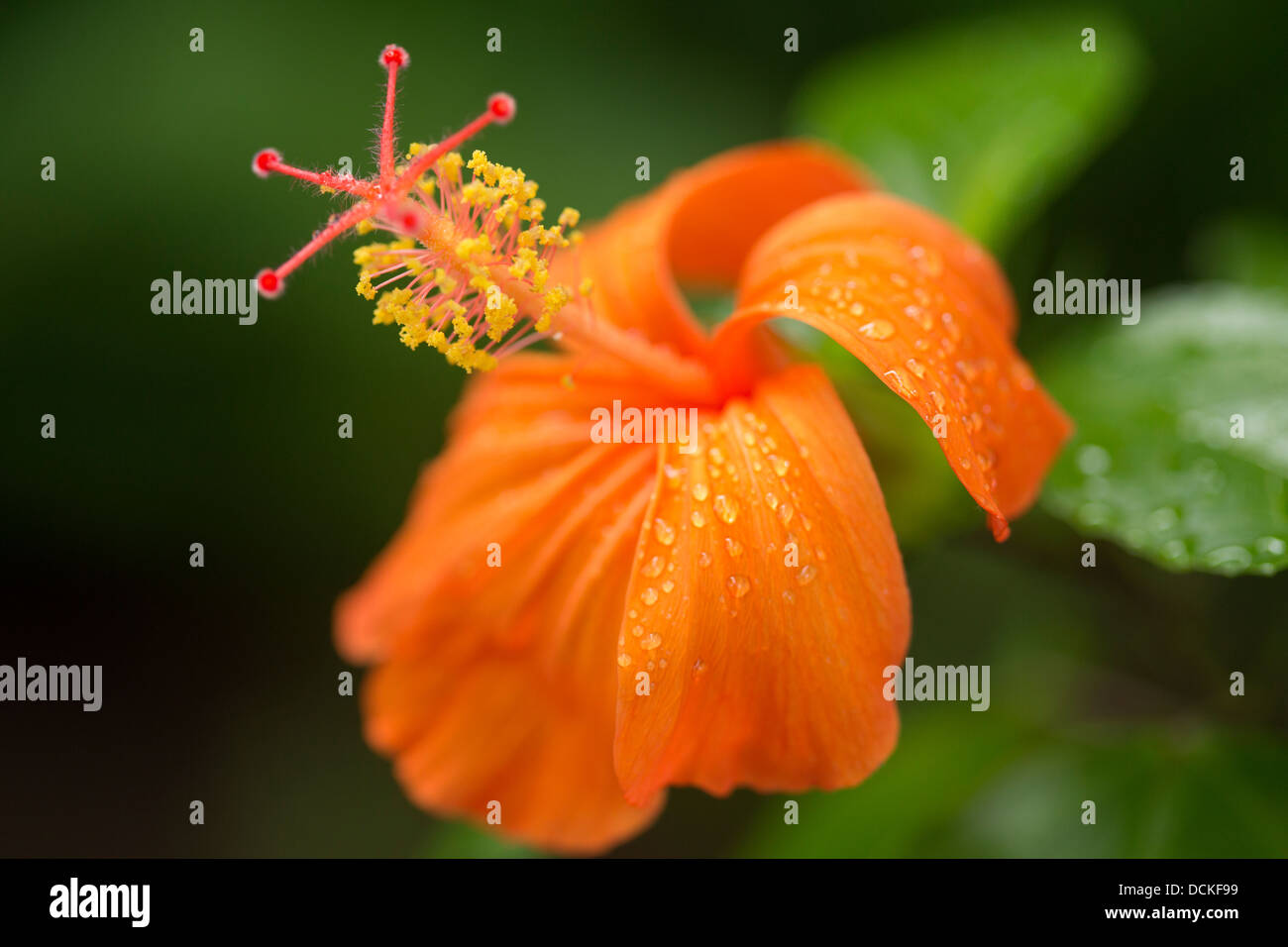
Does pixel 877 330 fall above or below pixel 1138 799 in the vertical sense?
above

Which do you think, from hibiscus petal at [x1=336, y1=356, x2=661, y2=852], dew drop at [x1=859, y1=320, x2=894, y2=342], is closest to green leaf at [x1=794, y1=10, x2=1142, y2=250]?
dew drop at [x1=859, y1=320, x2=894, y2=342]

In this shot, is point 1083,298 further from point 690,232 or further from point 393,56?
point 393,56

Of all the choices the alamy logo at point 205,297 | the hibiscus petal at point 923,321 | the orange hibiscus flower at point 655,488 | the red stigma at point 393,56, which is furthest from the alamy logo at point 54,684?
the hibiscus petal at point 923,321

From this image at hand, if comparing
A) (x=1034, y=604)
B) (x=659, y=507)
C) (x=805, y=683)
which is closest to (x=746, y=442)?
(x=659, y=507)

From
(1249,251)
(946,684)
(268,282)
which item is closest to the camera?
(268,282)

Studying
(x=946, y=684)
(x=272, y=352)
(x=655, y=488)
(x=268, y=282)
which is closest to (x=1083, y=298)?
(x=946, y=684)

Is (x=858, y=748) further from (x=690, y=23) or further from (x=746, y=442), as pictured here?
(x=690, y=23)
